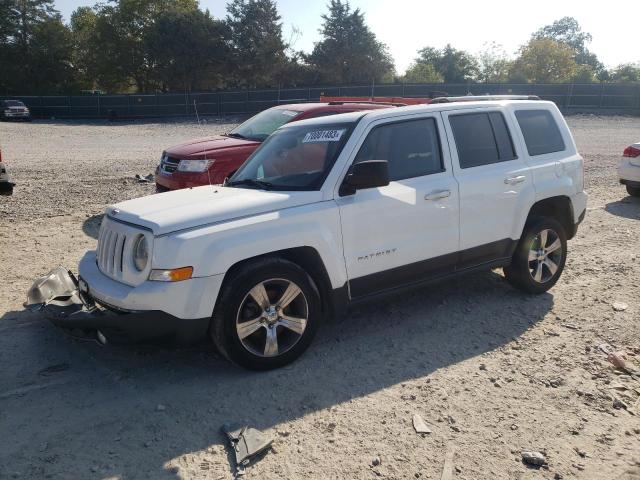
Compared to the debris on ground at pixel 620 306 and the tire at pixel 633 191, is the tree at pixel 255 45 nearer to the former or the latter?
the tire at pixel 633 191

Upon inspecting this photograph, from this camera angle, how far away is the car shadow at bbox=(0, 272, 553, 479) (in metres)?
3.16

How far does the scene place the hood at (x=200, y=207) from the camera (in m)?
3.77

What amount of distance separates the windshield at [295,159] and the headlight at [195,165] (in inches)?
116

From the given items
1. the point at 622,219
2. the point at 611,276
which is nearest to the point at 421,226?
the point at 611,276

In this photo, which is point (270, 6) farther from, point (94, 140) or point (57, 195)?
point (57, 195)

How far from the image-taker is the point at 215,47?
178 ft

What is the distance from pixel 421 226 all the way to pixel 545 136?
79.3 inches

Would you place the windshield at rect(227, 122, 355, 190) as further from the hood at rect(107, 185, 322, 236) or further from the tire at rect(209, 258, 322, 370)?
the tire at rect(209, 258, 322, 370)

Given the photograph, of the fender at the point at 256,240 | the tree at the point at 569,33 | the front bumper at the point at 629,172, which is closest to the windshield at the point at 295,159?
the fender at the point at 256,240

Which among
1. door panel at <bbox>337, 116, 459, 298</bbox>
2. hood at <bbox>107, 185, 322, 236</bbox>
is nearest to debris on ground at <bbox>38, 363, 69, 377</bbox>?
hood at <bbox>107, 185, 322, 236</bbox>

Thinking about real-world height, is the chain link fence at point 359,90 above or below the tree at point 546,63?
below

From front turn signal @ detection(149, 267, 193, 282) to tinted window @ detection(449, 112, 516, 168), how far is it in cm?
262

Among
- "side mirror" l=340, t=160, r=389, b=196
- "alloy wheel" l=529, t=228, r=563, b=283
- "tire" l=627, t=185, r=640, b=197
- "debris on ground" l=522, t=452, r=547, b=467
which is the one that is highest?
"side mirror" l=340, t=160, r=389, b=196

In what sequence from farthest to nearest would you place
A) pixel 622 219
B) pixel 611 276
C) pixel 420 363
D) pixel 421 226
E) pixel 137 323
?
pixel 622 219, pixel 611 276, pixel 421 226, pixel 420 363, pixel 137 323
